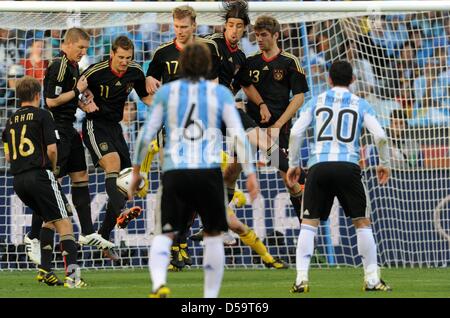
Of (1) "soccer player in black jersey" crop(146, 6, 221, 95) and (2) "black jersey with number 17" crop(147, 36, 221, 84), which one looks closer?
(1) "soccer player in black jersey" crop(146, 6, 221, 95)

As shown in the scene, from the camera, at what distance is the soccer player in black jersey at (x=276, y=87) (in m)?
12.0

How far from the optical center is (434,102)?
14.2 metres

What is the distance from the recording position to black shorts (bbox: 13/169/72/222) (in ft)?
31.3

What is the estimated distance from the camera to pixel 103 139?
11.8 metres

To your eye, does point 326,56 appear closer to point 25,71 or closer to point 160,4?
point 160,4

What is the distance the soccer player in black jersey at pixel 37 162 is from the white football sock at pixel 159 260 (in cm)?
248

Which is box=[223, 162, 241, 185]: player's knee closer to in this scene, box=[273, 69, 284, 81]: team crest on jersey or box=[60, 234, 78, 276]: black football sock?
box=[273, 69, 284, 81]: team crest on jersey

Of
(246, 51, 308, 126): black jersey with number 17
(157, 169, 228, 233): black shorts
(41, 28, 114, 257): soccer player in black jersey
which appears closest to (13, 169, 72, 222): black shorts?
(41, 28, 114, 257): soccer player in black jersey

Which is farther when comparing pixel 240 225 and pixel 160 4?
pixel 160 4

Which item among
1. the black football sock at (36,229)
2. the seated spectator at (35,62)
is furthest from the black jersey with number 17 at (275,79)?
the seated spectator at (35,62)

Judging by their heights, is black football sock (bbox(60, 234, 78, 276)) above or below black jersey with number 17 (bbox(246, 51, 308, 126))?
below

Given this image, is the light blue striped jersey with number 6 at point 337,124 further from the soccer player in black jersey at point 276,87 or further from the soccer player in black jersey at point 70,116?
the soccer player in black jersey at point 70,116

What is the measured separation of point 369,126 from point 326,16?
5.07m

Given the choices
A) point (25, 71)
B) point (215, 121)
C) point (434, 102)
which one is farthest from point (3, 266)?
point (215, 121)
